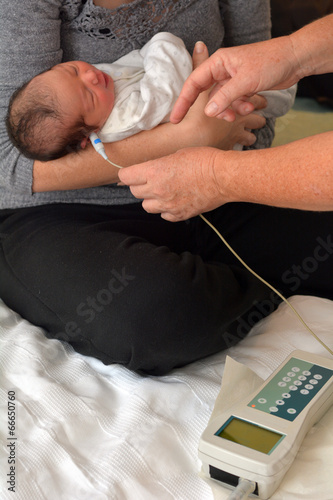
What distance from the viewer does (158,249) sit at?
107cm

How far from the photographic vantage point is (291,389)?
31.2 inches

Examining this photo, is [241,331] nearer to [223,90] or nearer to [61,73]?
[223,90]

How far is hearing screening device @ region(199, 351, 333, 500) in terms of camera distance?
67 cm

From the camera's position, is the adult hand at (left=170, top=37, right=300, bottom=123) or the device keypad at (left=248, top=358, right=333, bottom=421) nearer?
the device keypad at (left=248, top=358, right=333, bottom=421)

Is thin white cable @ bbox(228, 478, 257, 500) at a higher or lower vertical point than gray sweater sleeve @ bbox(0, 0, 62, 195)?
lower

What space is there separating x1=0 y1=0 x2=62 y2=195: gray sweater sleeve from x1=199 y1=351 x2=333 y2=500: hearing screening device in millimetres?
690

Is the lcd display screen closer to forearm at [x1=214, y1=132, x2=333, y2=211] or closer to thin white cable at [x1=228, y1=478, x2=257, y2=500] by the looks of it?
thin white cable at [x1=228, y1=478, x2=257, y2=500]

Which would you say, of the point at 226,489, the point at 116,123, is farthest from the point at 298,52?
the point at 226,489

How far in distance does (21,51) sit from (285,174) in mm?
663

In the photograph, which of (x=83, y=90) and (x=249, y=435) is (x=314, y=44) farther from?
(x=249, y=435)

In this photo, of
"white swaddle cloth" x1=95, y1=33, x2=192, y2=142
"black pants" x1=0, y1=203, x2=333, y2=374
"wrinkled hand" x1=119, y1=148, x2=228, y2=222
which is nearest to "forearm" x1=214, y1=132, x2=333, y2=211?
"wrinkled hand" x1=119, y1=148, x2=228, y2=222

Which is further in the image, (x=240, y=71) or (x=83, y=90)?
(x=83, y=90)

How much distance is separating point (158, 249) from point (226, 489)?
0.49 meters

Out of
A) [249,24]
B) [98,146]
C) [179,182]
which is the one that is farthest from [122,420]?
Result: [249,24]
